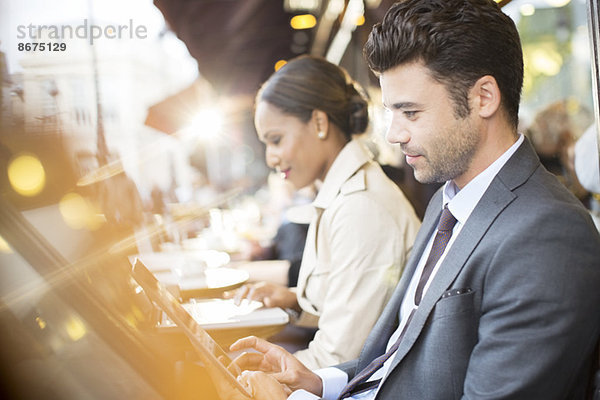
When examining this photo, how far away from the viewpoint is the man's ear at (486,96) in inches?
47.8

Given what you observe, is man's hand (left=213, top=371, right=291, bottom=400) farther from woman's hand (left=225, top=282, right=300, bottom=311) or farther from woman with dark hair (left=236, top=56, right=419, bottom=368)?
woman's hand (left=225, top=282, right=300, bottom=311)

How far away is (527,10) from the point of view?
2828 mm

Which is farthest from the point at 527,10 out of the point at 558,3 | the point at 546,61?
the point at 546,61

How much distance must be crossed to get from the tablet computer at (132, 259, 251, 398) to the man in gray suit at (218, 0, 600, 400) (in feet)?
0.52

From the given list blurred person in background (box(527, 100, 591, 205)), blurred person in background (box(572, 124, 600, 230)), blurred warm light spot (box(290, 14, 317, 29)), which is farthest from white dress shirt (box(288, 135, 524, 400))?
blurred warm light spot (box(290, 14, 317, 29))

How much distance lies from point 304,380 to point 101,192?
3.16 ft

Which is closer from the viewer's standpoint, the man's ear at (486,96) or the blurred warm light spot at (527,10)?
the man's ear at (486,96)

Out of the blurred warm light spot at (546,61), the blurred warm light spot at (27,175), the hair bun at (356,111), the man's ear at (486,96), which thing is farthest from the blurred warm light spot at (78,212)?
the blurred warm light spot at (546,61)

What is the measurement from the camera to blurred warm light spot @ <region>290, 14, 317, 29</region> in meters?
7.62

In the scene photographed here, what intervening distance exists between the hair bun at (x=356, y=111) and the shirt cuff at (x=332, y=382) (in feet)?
3.62

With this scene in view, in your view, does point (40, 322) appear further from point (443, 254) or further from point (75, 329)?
point (443, 254)

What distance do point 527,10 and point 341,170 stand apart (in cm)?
164

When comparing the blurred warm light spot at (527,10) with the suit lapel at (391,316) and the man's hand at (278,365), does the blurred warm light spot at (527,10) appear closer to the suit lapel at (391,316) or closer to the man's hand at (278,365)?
the suit lapel at (391,316)

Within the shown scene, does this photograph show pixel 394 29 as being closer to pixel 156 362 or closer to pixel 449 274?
pixel 449 274
